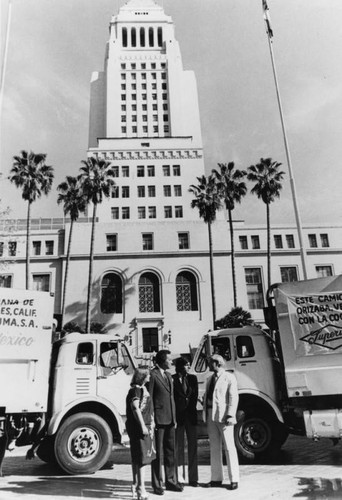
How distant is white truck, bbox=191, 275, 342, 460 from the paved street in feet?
1.90

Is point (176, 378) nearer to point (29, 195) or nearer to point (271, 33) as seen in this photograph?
point (271, 33)

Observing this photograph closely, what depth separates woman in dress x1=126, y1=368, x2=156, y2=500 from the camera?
19.2 ft

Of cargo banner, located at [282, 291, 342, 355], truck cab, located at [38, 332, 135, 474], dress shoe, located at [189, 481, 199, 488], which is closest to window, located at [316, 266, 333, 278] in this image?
cargo banner, located at [282, 291, 342, 355]

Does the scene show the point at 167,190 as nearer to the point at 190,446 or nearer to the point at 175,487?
the point at 190,446

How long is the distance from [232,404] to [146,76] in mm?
77252

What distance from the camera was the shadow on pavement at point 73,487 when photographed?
6.15 metres

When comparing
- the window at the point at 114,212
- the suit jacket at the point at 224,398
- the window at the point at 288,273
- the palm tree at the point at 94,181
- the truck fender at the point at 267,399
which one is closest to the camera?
the suit jacket at the point at 224,398

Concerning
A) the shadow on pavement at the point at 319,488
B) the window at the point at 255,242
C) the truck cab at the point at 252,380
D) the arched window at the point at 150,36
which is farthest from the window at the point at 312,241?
the arched window at the point at 150,36

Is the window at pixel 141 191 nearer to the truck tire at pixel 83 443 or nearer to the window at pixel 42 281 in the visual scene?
the window at pixel 42 281

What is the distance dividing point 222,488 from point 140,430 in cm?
167

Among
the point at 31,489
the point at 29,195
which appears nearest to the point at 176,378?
the point at 31,489

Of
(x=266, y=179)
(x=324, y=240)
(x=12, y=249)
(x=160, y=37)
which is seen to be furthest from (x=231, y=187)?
(x=160, y=37)

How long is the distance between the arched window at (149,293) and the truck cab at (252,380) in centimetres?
3410

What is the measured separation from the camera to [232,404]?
21.5ft
